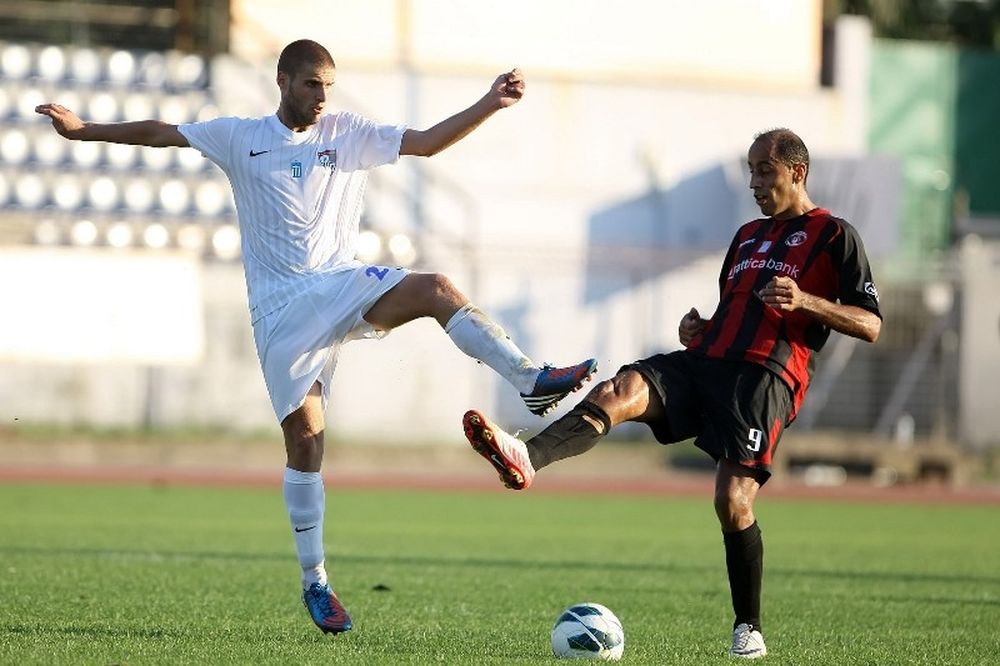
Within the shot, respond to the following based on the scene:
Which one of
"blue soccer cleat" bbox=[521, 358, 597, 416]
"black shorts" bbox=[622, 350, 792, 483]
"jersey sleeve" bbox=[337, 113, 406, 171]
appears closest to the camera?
"blue soccer cleat" bbox=[521, 358, 597, 416]

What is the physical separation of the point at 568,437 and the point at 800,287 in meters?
1.30

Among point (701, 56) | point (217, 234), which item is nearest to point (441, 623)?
point (217, 234)

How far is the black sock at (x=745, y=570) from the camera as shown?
25.7ft

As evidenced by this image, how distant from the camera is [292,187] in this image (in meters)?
7.87

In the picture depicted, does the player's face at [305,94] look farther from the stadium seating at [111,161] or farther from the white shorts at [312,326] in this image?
the stadium seating at [111,161]

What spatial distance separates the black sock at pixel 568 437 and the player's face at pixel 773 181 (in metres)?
1.24

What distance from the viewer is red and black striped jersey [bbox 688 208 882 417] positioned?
781 cm

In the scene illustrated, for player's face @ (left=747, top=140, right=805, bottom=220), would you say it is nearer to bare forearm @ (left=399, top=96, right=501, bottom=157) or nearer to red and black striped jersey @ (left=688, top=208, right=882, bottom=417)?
red and black striped jersey @ (left=688, top=208, right=882, bottom=417)

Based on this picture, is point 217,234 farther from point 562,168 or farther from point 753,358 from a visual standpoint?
point 753,358

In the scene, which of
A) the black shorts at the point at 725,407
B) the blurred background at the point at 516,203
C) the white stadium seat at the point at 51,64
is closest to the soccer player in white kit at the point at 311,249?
the black shorts at the point at 725,407

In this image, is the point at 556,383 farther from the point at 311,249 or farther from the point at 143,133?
the point at 143,133

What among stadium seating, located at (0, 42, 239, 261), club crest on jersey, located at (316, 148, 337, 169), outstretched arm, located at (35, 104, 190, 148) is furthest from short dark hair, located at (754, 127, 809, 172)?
stadium seating, located at (0, 42, 239, 261)

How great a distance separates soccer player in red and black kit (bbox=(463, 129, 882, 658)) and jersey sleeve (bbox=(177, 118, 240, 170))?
1998mm

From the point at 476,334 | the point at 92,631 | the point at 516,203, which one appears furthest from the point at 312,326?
the point at 516,203
